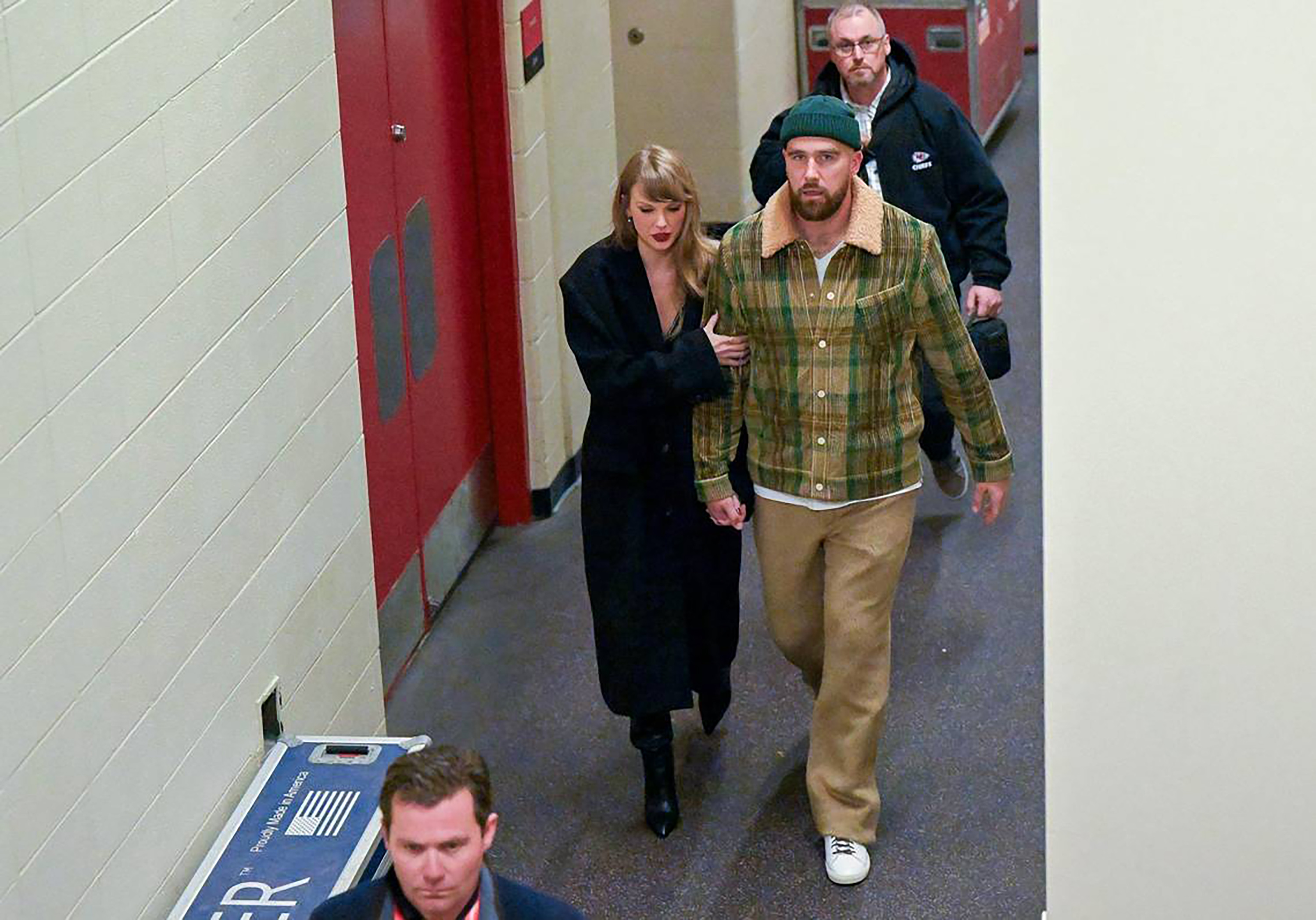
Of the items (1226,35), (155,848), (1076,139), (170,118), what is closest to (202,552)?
(155,848)

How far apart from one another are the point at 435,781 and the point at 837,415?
5.18ft

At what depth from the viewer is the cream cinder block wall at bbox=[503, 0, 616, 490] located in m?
6.14

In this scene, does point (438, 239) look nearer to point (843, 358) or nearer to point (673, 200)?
point (673, 200)

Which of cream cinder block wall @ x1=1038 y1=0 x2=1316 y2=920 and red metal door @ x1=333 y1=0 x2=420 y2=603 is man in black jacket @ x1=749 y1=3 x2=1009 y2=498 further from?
cream cinder block wall @ x1=1038 y1=0 x2=1316 y2=920

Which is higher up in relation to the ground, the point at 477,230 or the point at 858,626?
the point at 477,230

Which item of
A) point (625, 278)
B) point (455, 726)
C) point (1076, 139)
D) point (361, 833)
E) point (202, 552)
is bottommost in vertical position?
point (455, 726)

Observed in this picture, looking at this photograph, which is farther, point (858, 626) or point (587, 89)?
point (587, 89)

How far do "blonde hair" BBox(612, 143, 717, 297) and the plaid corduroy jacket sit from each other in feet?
0.33

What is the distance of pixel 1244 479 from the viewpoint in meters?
3.43

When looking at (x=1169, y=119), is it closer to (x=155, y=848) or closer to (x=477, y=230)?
(x=155, y=848)

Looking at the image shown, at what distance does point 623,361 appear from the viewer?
173 inches

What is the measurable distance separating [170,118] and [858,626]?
179 cm

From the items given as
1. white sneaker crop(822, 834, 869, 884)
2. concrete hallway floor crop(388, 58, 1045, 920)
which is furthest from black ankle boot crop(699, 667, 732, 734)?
white sneaker crop(822, 834, 869, 884)

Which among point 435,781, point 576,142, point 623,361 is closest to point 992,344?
point 623,361
